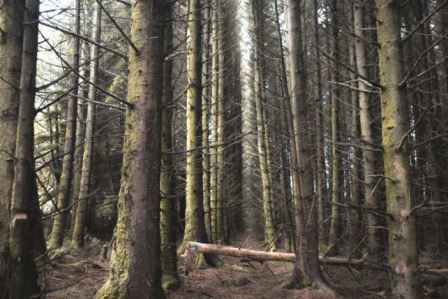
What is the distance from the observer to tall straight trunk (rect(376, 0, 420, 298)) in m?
3.17

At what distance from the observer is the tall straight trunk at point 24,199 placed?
319 cm

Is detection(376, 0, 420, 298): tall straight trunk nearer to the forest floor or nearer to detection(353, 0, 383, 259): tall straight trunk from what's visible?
the forest floor

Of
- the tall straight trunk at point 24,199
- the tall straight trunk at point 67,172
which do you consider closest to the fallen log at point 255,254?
the tall straight trunk at point 67,172

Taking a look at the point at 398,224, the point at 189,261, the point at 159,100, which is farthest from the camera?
the point at 189,261

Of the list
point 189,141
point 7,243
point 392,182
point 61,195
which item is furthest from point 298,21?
point 61,195

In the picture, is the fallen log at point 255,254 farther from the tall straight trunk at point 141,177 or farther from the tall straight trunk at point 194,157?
the tall straight trunk at point 141,177

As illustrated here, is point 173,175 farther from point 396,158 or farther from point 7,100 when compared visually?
point 396,158

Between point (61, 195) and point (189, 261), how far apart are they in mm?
5065

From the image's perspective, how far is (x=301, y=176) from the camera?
6.30 metres

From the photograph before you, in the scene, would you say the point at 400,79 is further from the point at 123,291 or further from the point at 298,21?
the point at 298,21

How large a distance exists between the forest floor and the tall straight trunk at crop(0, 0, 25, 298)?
1571 millimetres

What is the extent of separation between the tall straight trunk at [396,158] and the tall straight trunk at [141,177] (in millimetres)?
2088

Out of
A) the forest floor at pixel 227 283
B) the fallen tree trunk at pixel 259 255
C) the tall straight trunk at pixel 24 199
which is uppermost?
the tall straight trunk at pixel 24 199

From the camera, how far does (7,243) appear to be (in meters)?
3.35
